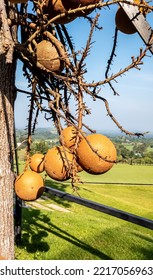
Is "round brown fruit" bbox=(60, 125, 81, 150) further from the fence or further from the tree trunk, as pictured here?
the fence

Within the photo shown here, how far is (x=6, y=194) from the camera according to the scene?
2.22m

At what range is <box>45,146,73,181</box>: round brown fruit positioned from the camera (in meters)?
1.41

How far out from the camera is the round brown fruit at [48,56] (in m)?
1.59

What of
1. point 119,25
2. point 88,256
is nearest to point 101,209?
point 88,256

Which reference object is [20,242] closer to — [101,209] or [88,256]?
[88,256]

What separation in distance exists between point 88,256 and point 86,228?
1.99 metres

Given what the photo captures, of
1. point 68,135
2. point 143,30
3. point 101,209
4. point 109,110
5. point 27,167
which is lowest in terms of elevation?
point 101,209

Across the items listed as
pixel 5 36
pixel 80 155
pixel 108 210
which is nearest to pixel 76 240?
pixel 108 210

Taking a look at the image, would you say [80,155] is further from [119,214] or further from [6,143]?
[119,214]

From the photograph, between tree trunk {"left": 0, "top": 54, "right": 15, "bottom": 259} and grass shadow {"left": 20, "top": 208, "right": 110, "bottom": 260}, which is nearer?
tree trunk {"left": 0, "top": 54, "right": 15, "bottom": 259}

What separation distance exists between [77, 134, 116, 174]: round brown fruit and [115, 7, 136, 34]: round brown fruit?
595mm

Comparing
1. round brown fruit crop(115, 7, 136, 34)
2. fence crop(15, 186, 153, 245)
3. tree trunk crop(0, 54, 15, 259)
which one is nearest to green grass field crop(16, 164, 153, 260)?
fence crop(15, 186, 153, 245)

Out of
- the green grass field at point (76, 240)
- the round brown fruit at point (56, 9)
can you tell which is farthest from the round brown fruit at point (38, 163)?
the green grass field at point (76, 240)

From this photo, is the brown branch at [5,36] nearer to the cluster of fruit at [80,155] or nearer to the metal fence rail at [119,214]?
the cluster of fruit at [80,155]
